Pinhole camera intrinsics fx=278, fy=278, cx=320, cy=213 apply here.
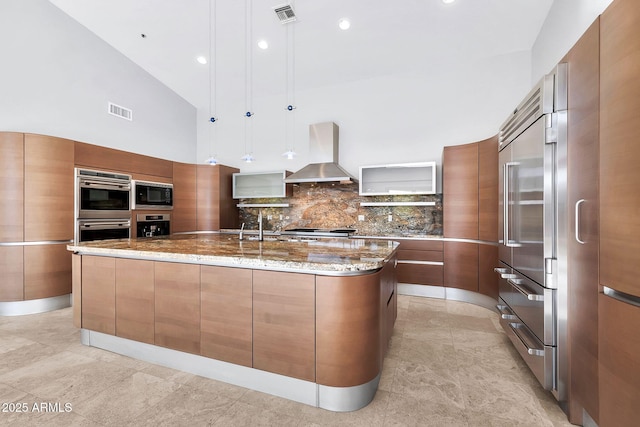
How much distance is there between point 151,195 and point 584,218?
5649mm

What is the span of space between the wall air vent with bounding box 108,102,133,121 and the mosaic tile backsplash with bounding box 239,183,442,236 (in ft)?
Answer: 8.54

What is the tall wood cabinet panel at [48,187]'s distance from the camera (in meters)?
3.50

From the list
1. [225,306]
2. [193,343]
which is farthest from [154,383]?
[225,306]

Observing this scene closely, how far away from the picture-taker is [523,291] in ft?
6.61

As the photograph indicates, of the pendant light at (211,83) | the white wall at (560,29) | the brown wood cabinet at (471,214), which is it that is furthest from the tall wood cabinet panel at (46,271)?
the white wall at (560,29)

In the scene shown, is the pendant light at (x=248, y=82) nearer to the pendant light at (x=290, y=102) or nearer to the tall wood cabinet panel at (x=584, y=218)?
the pendant light at (x=290, y=102)

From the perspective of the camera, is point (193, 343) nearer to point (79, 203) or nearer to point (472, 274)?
point (79, 203)

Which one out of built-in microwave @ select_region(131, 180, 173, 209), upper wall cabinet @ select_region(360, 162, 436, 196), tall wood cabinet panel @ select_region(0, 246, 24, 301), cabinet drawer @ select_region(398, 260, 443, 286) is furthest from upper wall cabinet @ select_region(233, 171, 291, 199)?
tall wood cabinet panel @ select_region(0, 246, 24, 301)

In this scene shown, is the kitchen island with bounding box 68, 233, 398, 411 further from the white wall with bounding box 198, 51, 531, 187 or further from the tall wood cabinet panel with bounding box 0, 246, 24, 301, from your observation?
the white wall with bounding box 198, 51, 531, 187

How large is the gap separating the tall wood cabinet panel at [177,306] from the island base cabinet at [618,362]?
238 centimetres

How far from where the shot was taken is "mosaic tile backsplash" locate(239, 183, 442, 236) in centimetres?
477

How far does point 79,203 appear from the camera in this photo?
3.89 metres

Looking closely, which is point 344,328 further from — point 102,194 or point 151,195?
point 151,195

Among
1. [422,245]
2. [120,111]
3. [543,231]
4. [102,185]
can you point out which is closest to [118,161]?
[102,185]
